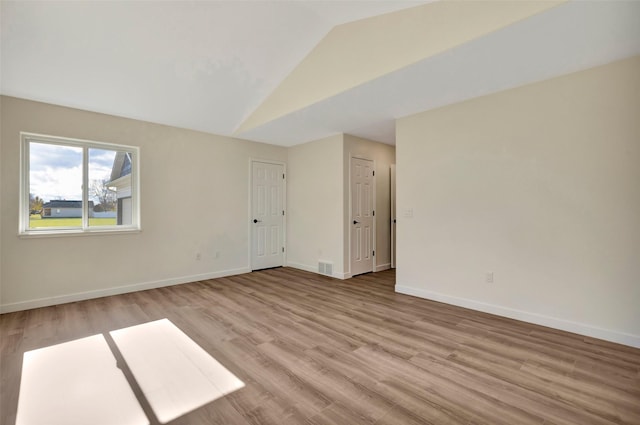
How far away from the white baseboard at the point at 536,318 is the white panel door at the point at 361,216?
134 cm

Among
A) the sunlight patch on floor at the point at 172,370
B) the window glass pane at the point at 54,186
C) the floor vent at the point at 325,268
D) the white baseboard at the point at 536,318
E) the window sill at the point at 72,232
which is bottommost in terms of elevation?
the sunlight patch on floor at the point at 172,370

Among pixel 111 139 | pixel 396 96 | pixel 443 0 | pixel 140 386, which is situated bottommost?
pixel 140 386

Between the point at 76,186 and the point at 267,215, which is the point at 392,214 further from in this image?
the point at 76,186

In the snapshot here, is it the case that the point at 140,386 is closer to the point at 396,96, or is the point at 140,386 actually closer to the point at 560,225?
the point at 396,96

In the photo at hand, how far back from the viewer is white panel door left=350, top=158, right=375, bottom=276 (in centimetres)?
521

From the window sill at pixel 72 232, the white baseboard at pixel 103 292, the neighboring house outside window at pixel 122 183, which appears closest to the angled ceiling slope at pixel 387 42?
the neighboring house outside window at pixel 122 183

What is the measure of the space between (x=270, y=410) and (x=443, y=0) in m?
3.27

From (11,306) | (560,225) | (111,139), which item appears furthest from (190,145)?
(560,225)

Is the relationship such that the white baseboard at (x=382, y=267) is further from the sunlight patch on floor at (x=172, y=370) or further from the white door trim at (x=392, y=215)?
the sunlight patch on floor at (x=172, y=370)

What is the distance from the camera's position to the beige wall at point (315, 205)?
5125 mm

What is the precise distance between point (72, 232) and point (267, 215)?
3036mm

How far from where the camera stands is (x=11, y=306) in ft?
11.2

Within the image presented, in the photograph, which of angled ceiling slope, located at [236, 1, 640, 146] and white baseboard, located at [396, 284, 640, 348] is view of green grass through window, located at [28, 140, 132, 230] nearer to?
angled ceiling slope, located at [236, 1, 640, 146]

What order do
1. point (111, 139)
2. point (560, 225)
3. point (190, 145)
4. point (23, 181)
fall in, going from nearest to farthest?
1. point (560, 225)
2. point (23, 181)
3. point (111, 139)
4. point (190, 145)
